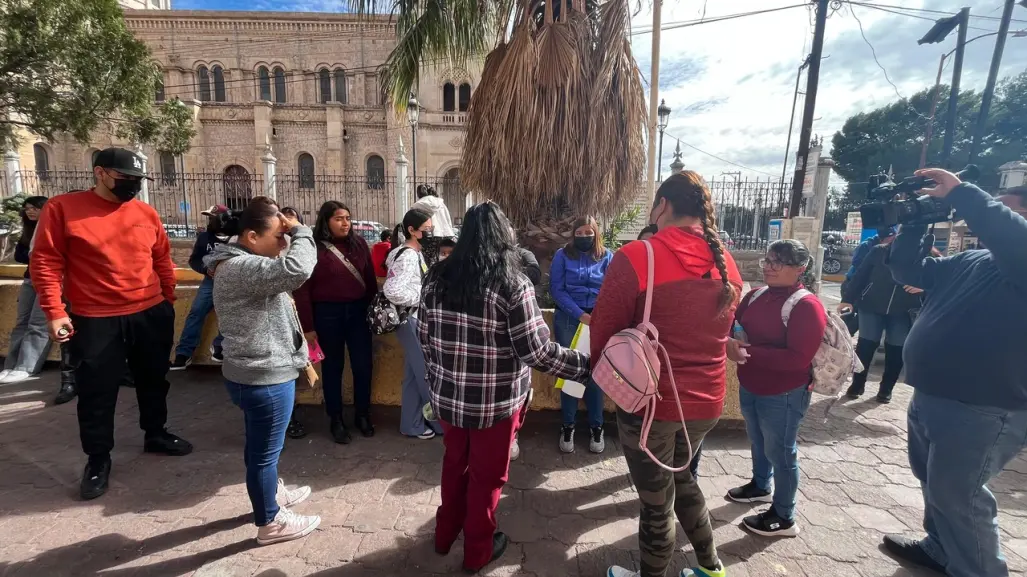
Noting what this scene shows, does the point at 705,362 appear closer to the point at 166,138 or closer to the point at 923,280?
the point at 923,280

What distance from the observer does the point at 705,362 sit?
1.92 metres

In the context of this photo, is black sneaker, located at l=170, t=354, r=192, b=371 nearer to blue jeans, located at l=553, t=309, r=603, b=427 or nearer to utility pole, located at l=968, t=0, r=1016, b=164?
blue jeans, located at l=553, t=309, r=603, b=427

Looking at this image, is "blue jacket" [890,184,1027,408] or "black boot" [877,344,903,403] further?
"black boot" [877,344,903,403]

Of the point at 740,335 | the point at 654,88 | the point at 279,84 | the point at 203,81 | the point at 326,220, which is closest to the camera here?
the point at 740,335

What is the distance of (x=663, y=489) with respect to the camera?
6.42ft

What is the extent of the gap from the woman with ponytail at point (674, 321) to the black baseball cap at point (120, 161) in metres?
2.92

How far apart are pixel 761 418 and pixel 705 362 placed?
103cm

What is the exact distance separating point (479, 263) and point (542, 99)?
11.3 ft

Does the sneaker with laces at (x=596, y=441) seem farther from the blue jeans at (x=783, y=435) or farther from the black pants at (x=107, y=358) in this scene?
the black pants at (x=107, y=358)

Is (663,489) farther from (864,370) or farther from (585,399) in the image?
(864,370)

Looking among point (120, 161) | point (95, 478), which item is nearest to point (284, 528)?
point (95, 478)

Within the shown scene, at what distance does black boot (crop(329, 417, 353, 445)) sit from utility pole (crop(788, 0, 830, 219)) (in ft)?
34.2

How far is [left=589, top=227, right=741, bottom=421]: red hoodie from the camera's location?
1.82m

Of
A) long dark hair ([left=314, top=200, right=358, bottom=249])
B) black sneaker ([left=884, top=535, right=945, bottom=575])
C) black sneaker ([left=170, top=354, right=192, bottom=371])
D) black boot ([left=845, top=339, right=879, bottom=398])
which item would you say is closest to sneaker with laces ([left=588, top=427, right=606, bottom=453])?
black sneaker ([left=884, top=535, right=945, bottom=575])
